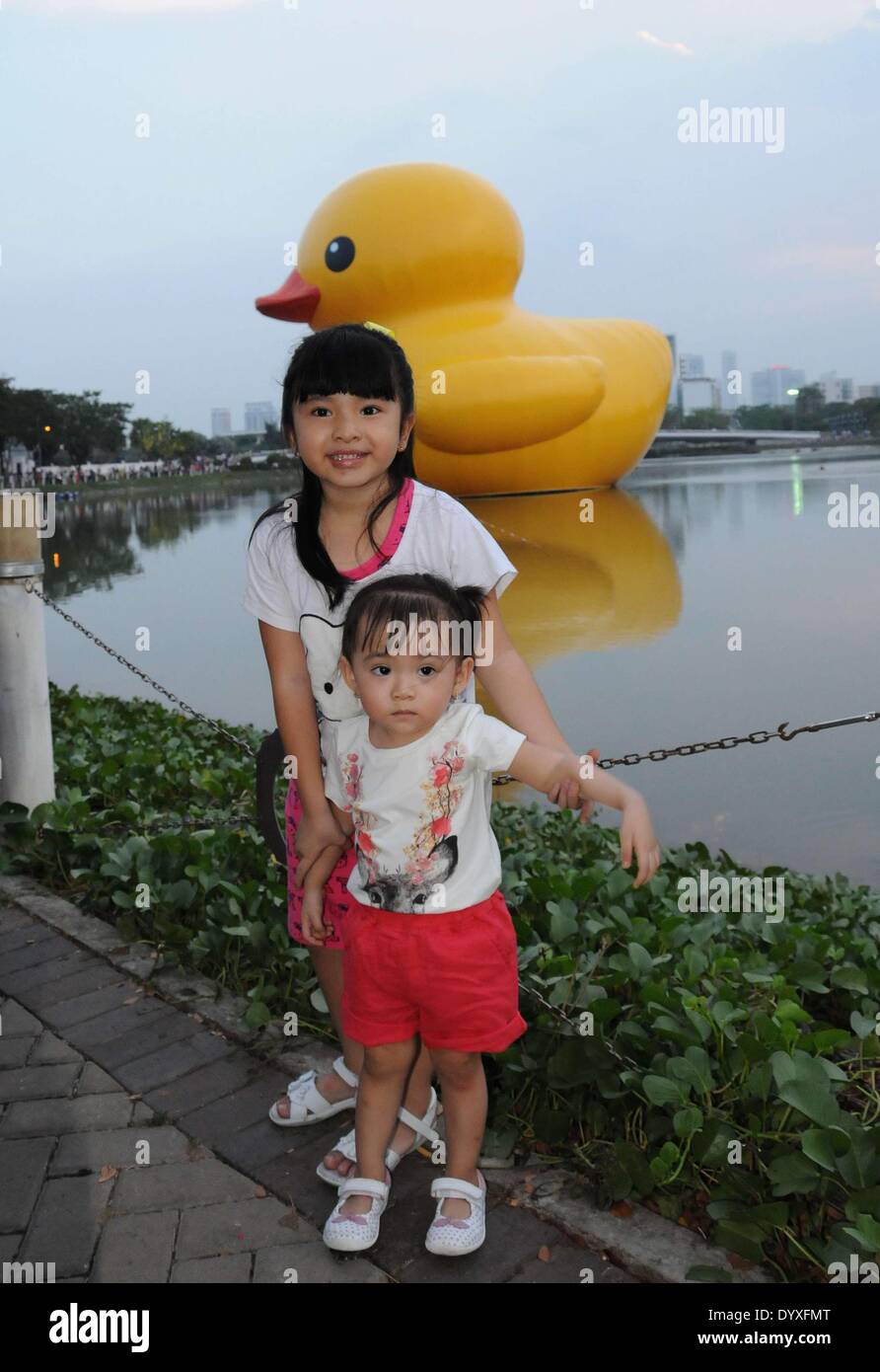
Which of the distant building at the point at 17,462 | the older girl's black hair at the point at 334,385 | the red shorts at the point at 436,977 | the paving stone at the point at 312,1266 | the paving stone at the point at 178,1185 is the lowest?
the paving stone at the point at 312,1266

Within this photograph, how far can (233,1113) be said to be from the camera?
2.17 meters

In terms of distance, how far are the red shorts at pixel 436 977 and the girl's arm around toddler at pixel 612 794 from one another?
0.80 ft

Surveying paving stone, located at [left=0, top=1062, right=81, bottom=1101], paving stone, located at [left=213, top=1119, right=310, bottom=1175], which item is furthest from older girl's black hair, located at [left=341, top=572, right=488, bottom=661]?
paving stone, located at [left=0, top=1062, right=81, bottom=1101]

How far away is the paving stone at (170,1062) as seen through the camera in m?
2.29

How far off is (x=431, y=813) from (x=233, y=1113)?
85cm

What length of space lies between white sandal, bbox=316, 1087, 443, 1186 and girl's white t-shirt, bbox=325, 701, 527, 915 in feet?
1.58

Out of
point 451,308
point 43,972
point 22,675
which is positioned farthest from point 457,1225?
point 451,308

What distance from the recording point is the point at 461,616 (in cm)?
175

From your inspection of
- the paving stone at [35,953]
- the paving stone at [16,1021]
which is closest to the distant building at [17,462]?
the paving stone at [35,953]

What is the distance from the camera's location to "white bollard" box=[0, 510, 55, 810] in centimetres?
352

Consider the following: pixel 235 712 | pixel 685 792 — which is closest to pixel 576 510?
pixel 235 712

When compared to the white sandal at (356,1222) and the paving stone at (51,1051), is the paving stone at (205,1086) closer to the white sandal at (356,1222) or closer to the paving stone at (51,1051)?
the paving stone at (51,1051)

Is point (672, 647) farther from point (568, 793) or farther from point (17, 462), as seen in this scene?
point (17, 462)
